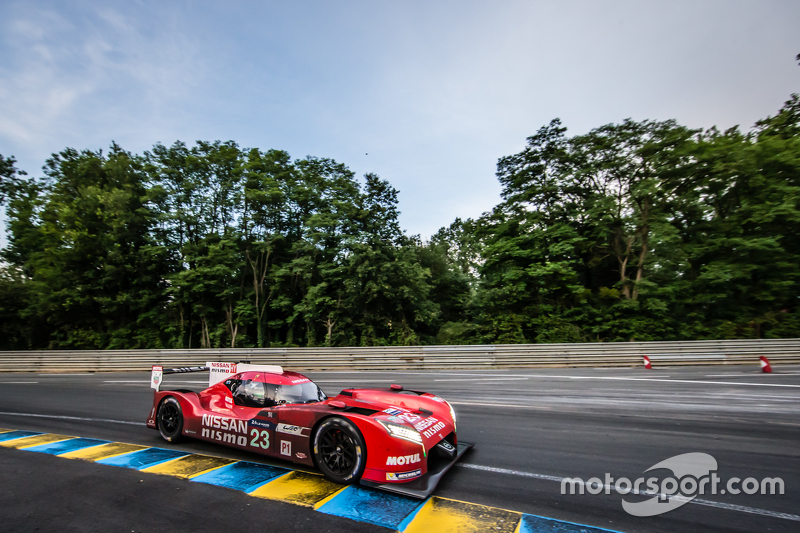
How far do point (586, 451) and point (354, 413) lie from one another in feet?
10.4

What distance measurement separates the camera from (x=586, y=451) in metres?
4.75

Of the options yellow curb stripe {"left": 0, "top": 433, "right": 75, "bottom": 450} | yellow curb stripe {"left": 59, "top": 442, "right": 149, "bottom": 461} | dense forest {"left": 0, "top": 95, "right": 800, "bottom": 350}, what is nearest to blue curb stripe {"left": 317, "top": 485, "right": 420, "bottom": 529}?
yellow curb stripe {"left": 59, "top": 442, "right": 149, "bottom": 461}

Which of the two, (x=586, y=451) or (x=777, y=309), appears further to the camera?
(x=777, y=309)

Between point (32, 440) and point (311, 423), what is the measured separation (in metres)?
5.23

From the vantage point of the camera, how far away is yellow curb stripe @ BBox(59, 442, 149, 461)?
480cm

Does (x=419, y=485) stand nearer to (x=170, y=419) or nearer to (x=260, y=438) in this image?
(x=260, y=438)

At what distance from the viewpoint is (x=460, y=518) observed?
3.13 metres

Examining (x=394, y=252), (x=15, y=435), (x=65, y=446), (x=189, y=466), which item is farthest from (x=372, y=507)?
(x=394, y=252)

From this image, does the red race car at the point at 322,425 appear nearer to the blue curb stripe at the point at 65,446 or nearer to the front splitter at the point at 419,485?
the front splitter at the point at 419,485

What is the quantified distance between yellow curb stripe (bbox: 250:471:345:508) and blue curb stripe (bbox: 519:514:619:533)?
1795mm

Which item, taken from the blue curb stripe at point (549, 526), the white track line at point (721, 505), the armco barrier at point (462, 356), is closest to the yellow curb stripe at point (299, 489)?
the blue curb stripe at point (549, 526)

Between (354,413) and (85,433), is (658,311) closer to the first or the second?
(354,413)

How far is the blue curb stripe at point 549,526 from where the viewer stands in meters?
2.90

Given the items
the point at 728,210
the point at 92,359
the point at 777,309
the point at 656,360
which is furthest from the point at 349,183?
the point at 777,309
